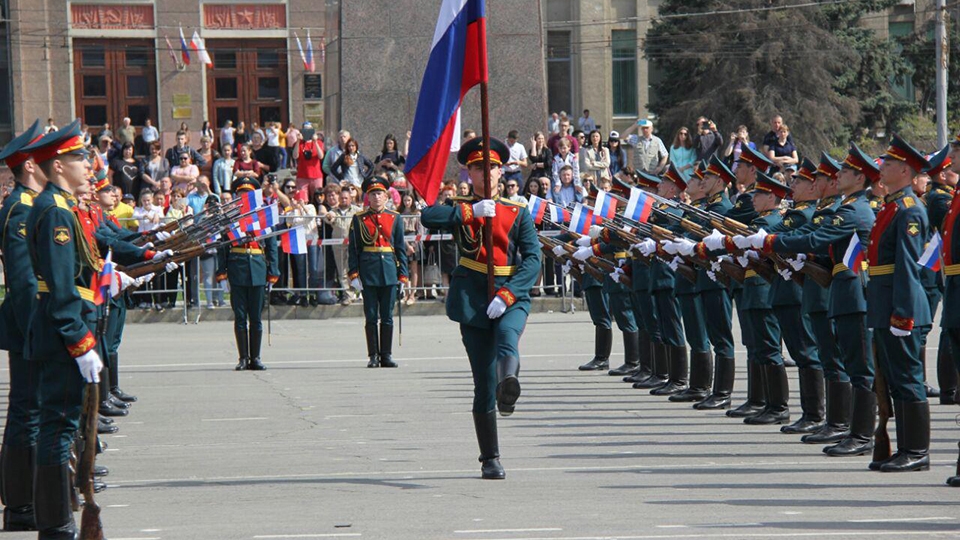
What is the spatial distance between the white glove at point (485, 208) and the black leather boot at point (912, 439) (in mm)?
2727

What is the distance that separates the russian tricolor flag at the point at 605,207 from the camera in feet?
49.0

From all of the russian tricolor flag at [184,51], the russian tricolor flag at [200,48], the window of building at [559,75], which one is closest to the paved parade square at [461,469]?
the russian tricolor flag at [200,48]

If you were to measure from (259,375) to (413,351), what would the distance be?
9.27 ft

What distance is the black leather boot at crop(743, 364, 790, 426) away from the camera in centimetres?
1218

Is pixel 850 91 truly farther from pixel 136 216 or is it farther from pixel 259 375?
pixel 259 375

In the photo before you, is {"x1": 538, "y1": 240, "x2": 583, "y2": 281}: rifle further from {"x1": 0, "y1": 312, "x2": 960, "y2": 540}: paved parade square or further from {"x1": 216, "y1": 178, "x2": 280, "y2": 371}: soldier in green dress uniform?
{"x1": 216, "y1": 178, "x2": 280, "y2": 371}: soldier in green dress uniform

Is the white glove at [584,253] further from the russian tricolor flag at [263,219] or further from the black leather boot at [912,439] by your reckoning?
the black leather boot at [912,439]

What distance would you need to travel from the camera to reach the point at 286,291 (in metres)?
23.6

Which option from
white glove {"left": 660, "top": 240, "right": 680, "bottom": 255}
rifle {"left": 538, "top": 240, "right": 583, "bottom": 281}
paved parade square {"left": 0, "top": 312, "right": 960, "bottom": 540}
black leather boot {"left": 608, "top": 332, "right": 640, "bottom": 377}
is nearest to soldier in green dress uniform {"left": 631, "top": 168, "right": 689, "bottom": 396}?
paved parade square {"left": 0, "top": 312, "right": 960, "bottom": 540}

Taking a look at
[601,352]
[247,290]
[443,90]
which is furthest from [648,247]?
[247,290]

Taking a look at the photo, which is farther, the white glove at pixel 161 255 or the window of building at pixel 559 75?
the window of building at pixel 559 75

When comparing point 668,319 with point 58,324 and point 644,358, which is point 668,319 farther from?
point 58,324

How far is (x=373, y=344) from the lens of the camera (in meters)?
17.1

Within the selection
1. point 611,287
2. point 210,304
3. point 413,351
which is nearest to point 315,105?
point 210,304
